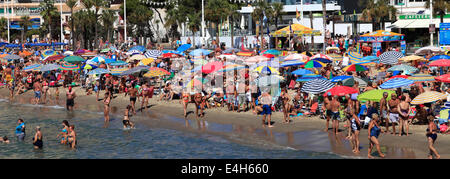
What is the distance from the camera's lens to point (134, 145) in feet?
74.5

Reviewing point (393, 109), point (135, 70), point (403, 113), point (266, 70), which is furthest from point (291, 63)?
point (403, 113)

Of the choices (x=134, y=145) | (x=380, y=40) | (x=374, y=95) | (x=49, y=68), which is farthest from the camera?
(x=380, y=40)

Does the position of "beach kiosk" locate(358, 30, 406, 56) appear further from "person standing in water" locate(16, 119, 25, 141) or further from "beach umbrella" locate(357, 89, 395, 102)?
"person standing in water" locate(16, 119, 25, 141)

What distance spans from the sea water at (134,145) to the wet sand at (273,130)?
41 centimetres

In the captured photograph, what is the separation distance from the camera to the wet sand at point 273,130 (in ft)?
62.8

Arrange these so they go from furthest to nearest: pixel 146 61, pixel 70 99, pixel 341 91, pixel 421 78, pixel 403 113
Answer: pixel 146 61 → pixel 70 99 → pixel 421 78 → pixel 341 91 → pixel 403 113

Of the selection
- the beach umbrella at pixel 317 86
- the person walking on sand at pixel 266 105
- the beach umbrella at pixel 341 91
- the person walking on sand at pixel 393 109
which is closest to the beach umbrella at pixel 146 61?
the person walking on sand at pixel 266 105

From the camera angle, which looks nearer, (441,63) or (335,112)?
(335,112)

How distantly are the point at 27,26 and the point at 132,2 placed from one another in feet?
73.2

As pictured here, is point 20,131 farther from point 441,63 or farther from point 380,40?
point 380,40

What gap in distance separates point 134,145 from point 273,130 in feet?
16.9

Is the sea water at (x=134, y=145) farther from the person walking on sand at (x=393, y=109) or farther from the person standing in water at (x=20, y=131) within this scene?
the person walking on sand at (x=393, y=109)

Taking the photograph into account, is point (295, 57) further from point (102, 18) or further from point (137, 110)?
point (102, 18)

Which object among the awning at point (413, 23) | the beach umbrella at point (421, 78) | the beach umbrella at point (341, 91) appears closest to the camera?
the beach umbrella at point (341, 91)
